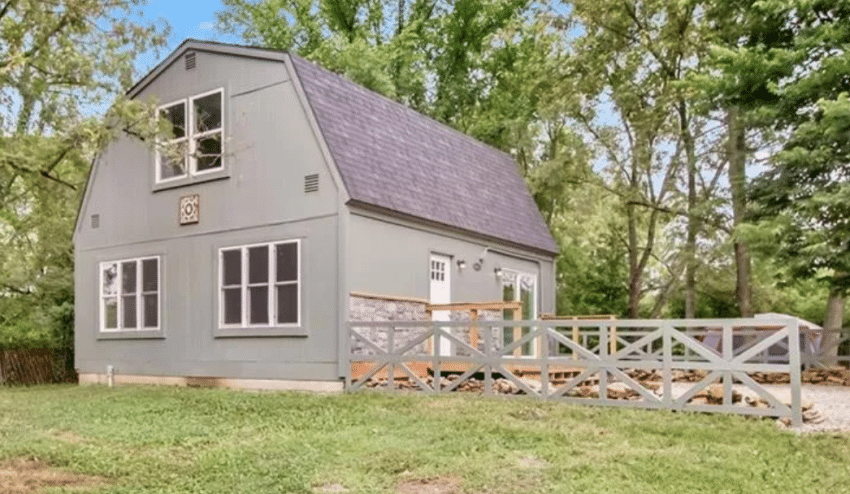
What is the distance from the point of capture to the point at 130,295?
48.5ft

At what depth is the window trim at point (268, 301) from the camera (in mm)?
12297

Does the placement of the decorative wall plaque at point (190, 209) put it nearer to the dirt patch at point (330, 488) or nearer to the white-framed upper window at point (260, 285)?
the white-framed upper window at point (260, 285)

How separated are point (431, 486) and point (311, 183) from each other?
7319mm

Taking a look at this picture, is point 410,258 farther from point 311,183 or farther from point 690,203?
point 690,203

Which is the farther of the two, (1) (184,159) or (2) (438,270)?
(2) (438,270)

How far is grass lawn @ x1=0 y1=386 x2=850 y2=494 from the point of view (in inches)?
226

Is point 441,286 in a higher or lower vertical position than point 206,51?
lower

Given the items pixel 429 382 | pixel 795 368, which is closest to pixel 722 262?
pixel 429 382

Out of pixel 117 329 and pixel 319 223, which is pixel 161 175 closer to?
pixel 117 329

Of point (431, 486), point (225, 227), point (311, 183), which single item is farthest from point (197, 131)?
point (431, 486)

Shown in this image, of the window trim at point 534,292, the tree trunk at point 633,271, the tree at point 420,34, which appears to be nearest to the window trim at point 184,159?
the window trim at point 534,292

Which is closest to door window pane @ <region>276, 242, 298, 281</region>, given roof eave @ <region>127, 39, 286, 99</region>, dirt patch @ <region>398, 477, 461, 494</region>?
roof eave @ <region>127, 39, 286, 99</region>

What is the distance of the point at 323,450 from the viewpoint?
6891 millimetres

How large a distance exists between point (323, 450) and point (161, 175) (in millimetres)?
8962
